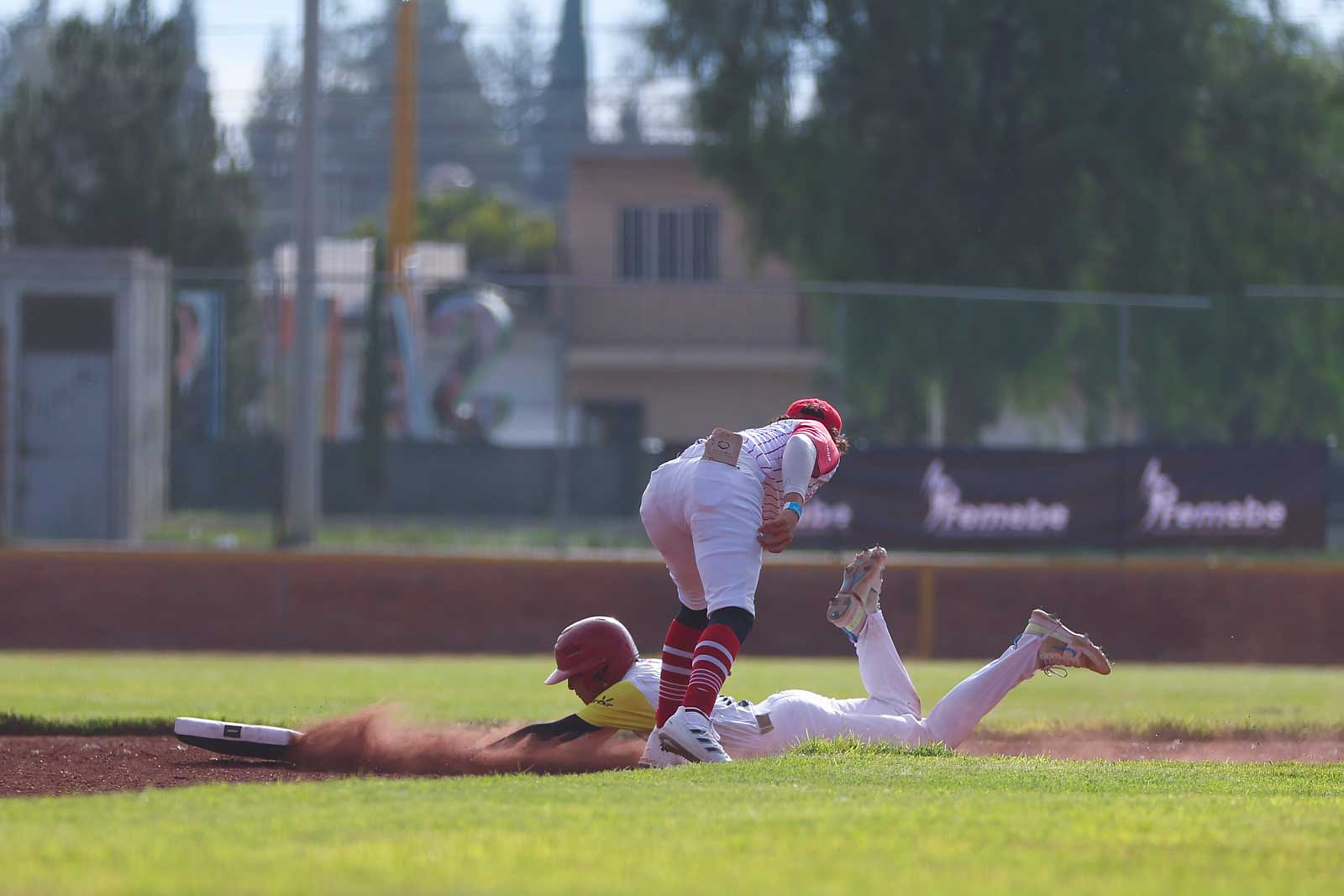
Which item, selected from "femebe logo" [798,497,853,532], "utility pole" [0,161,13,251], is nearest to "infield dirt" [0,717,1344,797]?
"femebe logo" [798,497,853,532]

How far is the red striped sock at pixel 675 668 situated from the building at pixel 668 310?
322 inches

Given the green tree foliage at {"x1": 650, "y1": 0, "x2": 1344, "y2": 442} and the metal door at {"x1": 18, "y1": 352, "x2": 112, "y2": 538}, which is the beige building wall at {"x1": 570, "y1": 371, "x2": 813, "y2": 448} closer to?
the green tree foliage at {"x1": 650, "y1": 0, "x2": 1344, "y2": 442}

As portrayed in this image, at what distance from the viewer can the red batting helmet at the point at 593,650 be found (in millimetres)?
7461

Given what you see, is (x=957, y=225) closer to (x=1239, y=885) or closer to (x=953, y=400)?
(x=953, y=400)

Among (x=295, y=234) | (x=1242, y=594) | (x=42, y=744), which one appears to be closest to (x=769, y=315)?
(x=295, y=234)

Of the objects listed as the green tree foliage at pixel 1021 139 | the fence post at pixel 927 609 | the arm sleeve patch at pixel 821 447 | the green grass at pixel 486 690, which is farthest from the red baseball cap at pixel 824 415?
the green tree foliage at pixel 1021 139

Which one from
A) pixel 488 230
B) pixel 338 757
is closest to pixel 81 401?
pixel 338 757

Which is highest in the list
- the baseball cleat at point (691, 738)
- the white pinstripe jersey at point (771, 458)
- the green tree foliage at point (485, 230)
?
the green tree foliage at point (485, 230)

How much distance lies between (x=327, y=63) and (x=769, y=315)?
231 feet

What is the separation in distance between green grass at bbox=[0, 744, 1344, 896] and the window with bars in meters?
32.2

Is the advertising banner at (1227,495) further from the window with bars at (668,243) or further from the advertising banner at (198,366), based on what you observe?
the window with bars at (668,243)

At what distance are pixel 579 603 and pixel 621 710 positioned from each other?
8.23 metres

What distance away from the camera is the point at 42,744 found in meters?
8.32

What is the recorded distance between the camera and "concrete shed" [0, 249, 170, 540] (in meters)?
16.2
